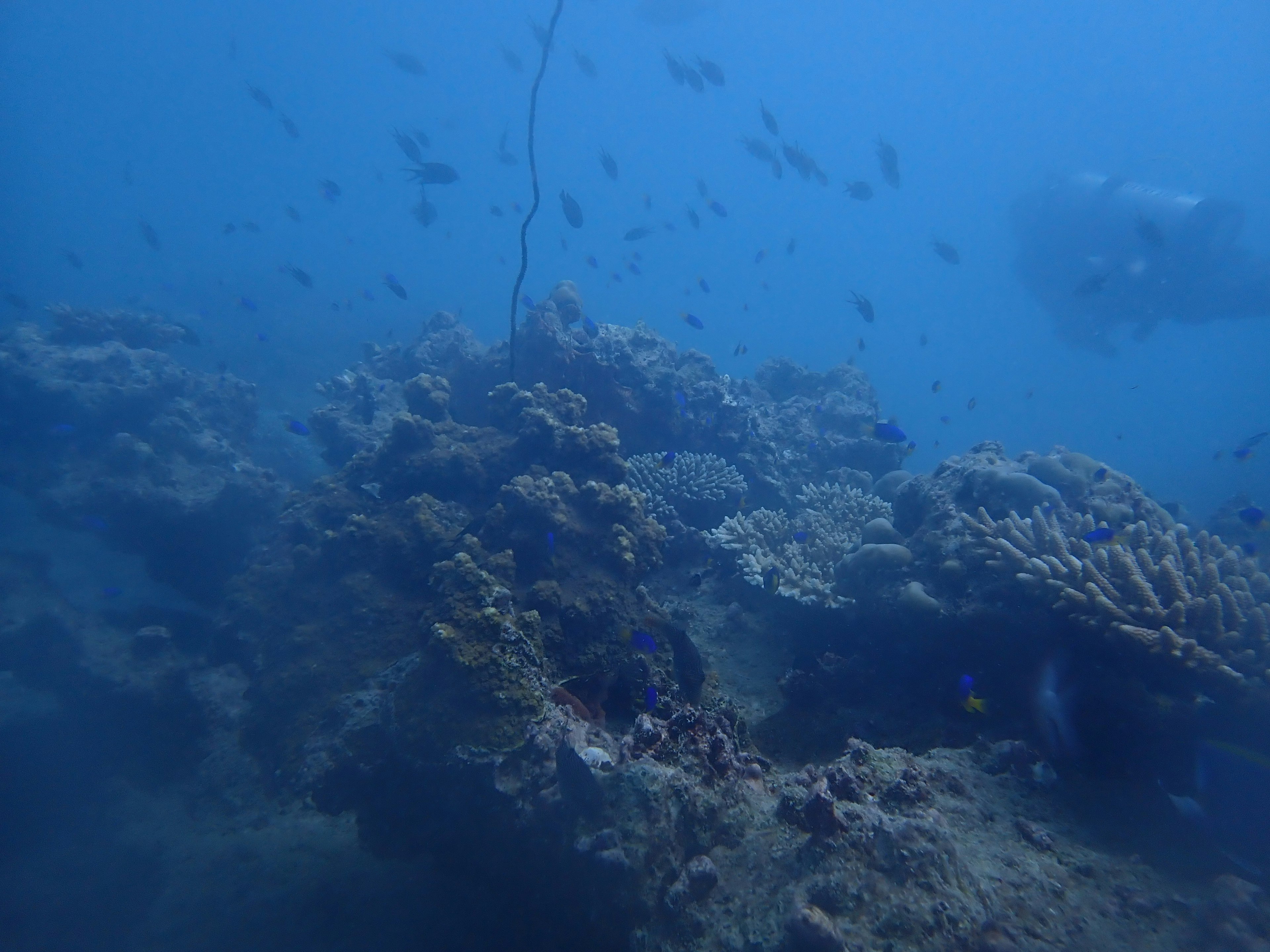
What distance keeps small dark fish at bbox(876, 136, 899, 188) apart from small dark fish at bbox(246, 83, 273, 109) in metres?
18.9

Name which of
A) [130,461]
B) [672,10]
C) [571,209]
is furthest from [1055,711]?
[672,10]

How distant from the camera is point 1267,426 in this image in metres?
64.9

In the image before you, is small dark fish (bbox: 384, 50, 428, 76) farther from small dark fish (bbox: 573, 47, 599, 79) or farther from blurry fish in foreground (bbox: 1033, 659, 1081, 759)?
blurry fish in foreground (bbox: 1033, 659, 1081, 759)

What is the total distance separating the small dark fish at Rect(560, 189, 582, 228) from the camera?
10.9 m

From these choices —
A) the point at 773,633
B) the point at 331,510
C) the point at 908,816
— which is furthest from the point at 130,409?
the point at 908,816

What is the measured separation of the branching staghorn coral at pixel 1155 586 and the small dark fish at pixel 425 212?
46.5ft

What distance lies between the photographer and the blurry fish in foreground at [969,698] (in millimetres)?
4352

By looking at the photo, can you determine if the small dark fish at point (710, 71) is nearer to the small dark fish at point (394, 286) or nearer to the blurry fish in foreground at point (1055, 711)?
the small dark fish at point (394, 286)

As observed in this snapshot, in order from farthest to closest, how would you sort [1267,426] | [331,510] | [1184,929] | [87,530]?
[1267,426] → [87,530] → [331,510] → [1184,929]

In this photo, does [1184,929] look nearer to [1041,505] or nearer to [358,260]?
[1041,505]

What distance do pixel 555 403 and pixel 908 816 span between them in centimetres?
617

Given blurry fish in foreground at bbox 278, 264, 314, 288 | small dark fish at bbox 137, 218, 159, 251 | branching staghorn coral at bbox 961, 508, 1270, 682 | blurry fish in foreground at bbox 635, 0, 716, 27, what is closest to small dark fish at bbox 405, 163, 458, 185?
blurry fish in foreground at bbox 278, 264, 314, 288

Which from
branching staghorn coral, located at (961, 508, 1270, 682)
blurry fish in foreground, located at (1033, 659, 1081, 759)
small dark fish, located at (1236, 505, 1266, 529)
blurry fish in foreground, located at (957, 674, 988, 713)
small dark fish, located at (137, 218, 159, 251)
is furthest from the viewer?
small dark fish, located at (137, 218, 159, 251)

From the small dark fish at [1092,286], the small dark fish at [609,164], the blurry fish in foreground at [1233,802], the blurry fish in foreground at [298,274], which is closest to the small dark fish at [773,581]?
the blurry fish in foreground at [1233,802]
